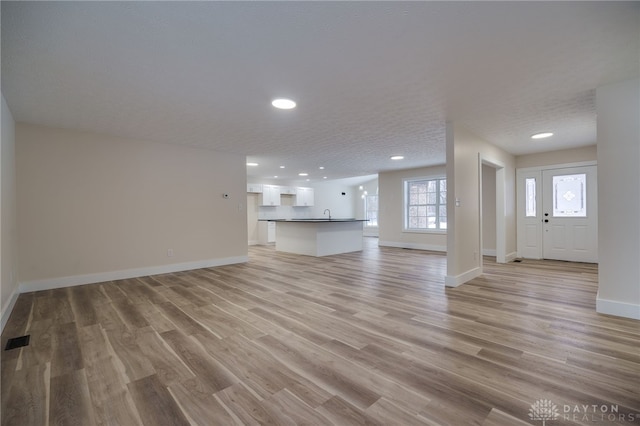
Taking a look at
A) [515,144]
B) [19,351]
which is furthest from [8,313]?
[515,144]

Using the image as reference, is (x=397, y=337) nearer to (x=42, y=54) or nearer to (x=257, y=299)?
(x=257, y=299)

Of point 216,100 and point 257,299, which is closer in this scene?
point 216,100

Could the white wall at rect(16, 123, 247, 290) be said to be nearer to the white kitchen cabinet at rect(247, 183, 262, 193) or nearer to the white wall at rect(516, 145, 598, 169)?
the white kitchen cabinet at rect(247, 183, 262, 193)

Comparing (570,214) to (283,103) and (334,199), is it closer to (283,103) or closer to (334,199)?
(283,103)

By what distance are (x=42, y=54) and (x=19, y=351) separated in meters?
2.32

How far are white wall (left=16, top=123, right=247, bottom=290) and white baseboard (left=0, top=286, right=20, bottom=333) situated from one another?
0.38 metres

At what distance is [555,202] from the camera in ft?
19.9

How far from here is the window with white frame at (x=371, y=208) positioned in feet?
43.2

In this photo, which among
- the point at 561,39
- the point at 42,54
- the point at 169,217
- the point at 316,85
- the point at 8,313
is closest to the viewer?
the point at 561,39

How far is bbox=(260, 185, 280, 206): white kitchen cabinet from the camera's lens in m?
9.95

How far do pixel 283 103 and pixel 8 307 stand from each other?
372cm

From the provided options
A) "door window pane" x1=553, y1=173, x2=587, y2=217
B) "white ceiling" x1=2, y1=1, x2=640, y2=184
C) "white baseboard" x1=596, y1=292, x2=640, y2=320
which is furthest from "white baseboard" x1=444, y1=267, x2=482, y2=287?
"door window pane" x1=553, y1=173, x2=587, y2=217

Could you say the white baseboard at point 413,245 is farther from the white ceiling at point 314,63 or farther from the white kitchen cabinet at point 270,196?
the white ceiling at point 314,63

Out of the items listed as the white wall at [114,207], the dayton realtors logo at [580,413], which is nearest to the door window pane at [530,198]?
the dayton realtors logo at [580,413]
